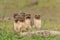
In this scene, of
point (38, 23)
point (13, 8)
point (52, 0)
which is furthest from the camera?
point (52, 0)

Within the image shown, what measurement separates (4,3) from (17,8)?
1418 millimetres

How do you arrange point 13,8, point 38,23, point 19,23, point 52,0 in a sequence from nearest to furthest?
point 19,23
point 38,23
point 13,8
point 52,0

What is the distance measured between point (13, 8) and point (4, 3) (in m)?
1.18

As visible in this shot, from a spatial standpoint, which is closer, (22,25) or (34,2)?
(22,25)

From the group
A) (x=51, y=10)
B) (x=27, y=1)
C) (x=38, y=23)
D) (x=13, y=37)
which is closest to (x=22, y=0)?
(x=27, y=1)

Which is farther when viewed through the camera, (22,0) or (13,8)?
(22,0)

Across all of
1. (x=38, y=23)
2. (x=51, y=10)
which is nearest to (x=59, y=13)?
(x=51, y=10)

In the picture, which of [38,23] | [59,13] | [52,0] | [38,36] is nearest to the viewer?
[38,36]

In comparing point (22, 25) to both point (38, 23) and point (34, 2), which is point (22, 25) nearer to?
point (38, 23)

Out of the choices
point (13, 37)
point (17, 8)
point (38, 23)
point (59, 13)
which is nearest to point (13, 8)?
point (17, 8)

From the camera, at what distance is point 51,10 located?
81.4 ft

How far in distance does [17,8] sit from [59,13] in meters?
3.77

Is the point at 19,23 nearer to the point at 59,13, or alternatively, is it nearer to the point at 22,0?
the point at 59,13

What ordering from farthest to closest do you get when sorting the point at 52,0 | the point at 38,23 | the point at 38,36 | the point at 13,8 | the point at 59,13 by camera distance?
the point at 52,0, the point at 13,8, the point at 59,13, the point at 38,23, the point at 38,36
